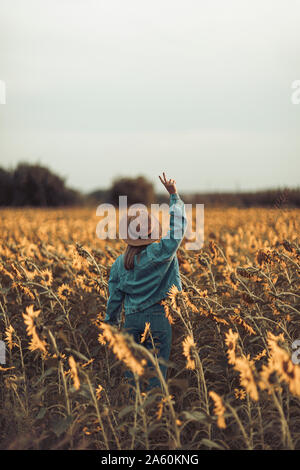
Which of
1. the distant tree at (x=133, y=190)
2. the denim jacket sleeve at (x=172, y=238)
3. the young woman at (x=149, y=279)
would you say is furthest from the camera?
the distant tree at (x=133, y=190)

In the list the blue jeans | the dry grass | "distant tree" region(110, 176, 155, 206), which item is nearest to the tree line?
"distant tree" region(110, 176, 155, 206)

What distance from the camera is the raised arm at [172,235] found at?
316cm

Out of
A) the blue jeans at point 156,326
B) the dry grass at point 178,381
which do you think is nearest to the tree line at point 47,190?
the dry grass at point 178,381

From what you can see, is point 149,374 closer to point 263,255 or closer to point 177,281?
point 177,281

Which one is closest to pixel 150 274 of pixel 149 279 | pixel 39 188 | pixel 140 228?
pixel 149 279

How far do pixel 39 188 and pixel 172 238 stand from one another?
41.3 metres

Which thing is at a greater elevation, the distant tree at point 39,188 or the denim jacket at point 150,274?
the distant tree at point 39,188

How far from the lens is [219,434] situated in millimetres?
3135

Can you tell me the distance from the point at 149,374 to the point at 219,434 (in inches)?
48.1

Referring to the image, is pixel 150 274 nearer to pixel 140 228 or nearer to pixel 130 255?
pixel 130 255

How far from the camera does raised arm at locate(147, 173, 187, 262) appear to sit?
316cm

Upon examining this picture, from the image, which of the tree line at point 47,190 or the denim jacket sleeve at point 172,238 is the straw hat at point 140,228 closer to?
the denim jacket sleeve at point 172,238

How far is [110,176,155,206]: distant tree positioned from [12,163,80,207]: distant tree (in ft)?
12.9

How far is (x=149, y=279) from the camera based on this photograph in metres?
3.38
